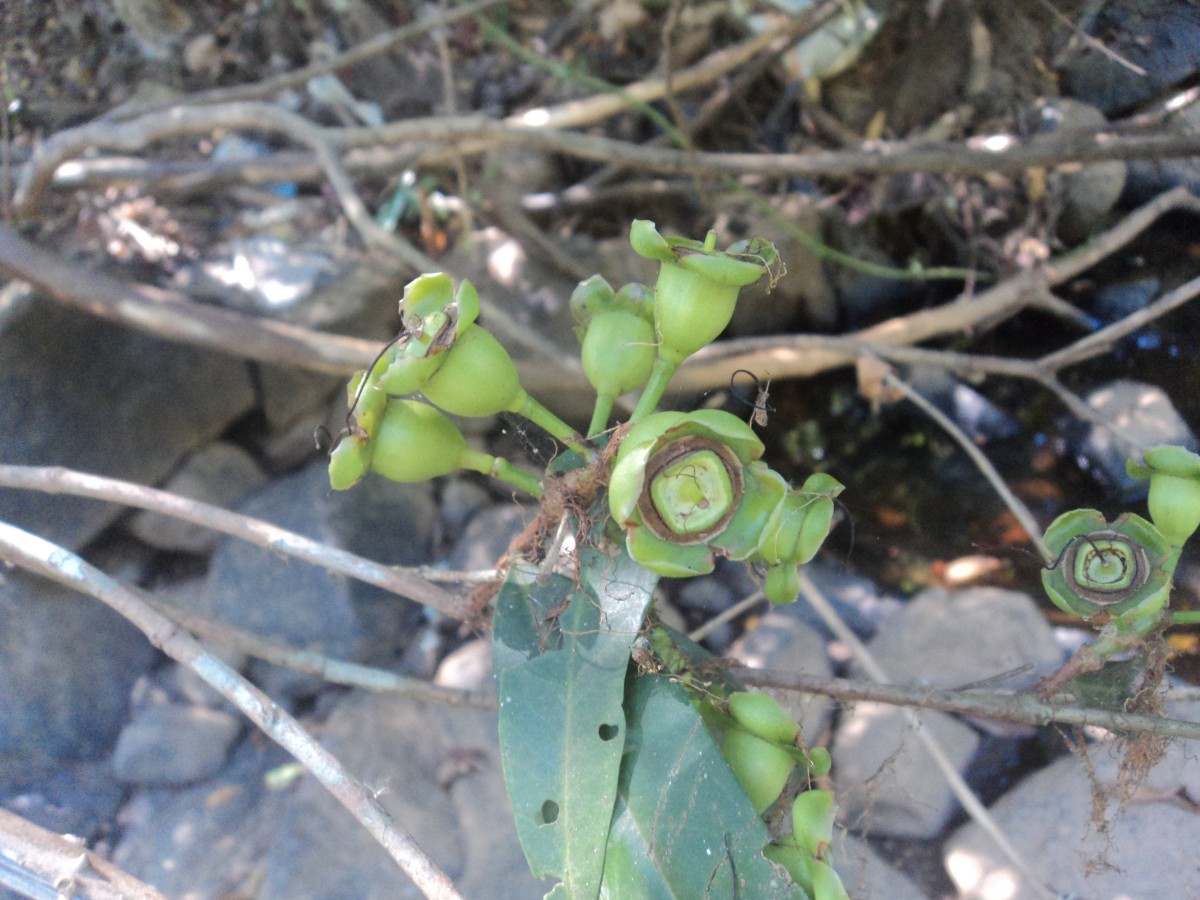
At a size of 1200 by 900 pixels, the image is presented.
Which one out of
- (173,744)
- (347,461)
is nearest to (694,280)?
(347,461)

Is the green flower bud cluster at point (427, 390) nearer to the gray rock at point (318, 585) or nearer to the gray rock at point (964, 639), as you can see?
the gray rock at point (964, 639)

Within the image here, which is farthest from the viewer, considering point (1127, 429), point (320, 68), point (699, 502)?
point (320, 68)

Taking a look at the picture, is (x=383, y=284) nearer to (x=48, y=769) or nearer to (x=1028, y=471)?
(x=48, y=769)

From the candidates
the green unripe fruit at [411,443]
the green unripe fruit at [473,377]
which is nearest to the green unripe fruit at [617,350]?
the green unripe fruit at [473,377]

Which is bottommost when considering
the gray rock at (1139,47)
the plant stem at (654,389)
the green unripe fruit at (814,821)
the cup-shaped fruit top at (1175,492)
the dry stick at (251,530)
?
the dry stick at (251,530)

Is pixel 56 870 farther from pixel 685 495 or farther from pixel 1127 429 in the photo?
pixel 1127 429

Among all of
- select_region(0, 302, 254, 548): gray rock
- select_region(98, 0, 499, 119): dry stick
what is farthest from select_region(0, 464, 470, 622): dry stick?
select_region(98, 0, 499, 119): dry stick
